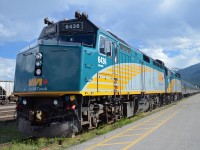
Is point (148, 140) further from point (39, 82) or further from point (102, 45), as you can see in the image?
point (39, 82)

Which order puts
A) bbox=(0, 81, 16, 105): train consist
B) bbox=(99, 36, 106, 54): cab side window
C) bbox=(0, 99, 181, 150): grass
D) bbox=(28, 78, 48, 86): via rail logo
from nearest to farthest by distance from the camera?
bbox=(0, 99, 181, 150): grass
bbox=(28, 78, 48, 86): via rail logo
bbox=(99, 36, 106, 54): cab side window
bbox=(0, 81, 16, 105): train consist

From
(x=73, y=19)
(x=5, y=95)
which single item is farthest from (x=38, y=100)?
(x=5, y=95)

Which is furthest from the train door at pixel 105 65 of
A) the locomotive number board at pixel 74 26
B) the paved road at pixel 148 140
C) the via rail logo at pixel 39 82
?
the via rail logo at pixel 39 82

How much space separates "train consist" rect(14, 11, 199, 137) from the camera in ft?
28.7

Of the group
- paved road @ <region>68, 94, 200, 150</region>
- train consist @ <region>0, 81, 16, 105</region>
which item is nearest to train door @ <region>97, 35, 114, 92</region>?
paved road @ <region>68, 94, 200, 150</region>

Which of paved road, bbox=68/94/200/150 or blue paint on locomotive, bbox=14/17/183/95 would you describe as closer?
paved road, bbox=68/94/200/150

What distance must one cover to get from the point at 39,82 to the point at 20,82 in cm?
131

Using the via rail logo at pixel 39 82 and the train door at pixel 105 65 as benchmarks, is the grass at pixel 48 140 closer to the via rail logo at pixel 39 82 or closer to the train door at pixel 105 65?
the train door at pixel 105 65

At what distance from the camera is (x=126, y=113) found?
13.6 meters

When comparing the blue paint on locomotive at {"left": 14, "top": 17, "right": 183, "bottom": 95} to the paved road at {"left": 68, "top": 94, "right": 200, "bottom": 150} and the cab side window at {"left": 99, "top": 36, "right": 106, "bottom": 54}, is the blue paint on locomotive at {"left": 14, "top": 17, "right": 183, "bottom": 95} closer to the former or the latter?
the cab side window at {"left": 99, "top": 36, "right": 106, "bottom": 54}

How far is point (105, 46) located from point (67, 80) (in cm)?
242

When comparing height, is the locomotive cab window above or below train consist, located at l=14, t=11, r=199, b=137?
→ above

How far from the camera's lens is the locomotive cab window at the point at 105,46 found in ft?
33.2

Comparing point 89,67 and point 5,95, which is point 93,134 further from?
point 5,95
